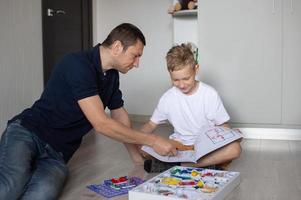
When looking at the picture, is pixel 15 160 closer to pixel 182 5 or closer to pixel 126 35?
pixel 126 35

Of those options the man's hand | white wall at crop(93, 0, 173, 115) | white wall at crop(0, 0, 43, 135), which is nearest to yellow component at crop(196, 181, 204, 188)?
the man's hand

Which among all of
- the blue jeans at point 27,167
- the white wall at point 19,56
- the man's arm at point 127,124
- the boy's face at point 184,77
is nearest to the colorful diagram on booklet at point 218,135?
the boy's face at point 184,77

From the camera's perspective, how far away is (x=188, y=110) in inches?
82.7

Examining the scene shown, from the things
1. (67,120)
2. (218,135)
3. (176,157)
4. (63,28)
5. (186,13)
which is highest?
(186,13)

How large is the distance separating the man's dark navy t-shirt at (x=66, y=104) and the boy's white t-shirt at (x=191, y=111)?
1.53 feet

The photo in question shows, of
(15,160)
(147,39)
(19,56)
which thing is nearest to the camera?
(15,160)

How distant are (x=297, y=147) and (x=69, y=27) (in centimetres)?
195

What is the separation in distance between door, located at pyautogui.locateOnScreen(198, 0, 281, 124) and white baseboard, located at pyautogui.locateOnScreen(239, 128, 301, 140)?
0.19ft

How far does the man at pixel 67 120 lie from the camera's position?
1533 millimetres

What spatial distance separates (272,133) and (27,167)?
1975 millimetres

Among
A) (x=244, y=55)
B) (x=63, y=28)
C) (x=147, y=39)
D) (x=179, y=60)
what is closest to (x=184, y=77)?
(x=179, y=60)

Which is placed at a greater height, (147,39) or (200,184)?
(147,39)

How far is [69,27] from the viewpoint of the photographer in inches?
138

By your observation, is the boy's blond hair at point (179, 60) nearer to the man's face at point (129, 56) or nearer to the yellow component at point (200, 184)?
the man's face at point (129, 56)
